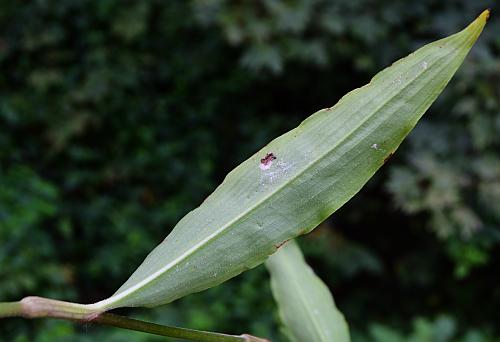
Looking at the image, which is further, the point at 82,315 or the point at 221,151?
the point at 221,151

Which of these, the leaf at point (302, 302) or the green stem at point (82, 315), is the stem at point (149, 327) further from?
the leaf at point (302, 302)

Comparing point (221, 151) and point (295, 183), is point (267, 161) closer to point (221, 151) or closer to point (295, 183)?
point (295, 183)

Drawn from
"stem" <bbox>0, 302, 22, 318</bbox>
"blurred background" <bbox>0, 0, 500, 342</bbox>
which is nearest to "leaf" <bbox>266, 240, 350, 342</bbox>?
"stem" <bbox>0, 302, 22, 318</bbox>

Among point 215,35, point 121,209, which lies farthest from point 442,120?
point 121,209

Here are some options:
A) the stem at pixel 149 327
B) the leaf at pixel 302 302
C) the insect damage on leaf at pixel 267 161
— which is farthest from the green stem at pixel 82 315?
the leaf at pixel 302 302

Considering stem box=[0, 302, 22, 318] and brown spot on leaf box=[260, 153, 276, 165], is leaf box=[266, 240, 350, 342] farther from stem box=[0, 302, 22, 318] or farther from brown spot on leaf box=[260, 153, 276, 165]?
stem box=[0, 302, 22, 318]

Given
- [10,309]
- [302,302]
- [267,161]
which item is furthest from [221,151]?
[10,309]
